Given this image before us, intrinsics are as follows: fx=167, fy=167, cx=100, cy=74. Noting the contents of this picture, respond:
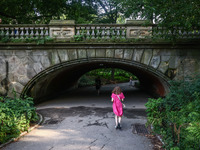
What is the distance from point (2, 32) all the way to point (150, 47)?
24.3 feet

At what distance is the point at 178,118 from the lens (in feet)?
14.0

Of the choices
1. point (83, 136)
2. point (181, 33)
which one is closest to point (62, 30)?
point (83, 136)

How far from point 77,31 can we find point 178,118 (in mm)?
6253

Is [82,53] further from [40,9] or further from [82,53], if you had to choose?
[40,9]

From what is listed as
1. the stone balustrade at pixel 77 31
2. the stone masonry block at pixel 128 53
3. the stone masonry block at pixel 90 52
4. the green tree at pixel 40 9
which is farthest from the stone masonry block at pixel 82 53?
the green tree at pixel 40 9

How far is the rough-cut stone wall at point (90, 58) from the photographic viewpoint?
819 cm

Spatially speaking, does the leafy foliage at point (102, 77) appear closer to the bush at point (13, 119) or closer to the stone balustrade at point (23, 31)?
the stone balustrade at point (23, 31)

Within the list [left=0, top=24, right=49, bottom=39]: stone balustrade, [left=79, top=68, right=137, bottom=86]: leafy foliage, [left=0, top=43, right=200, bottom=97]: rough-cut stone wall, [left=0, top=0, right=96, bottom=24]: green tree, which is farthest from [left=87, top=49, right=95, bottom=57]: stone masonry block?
[left=79, top=68, right=137, bottom=86]: leafy foliage

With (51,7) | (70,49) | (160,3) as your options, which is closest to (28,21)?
(51,7)

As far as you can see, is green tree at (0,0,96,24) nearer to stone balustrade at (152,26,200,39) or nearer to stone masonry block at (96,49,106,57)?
stone masonry block at (96,49,106,57)

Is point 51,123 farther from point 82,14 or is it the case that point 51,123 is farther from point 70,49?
point 82,14

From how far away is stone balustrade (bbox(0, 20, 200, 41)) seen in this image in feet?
27.3

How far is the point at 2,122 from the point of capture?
464 cm

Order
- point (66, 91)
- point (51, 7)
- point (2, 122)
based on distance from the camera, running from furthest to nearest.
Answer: point (66, 91) → point (51, 7) → point (2, 122)
